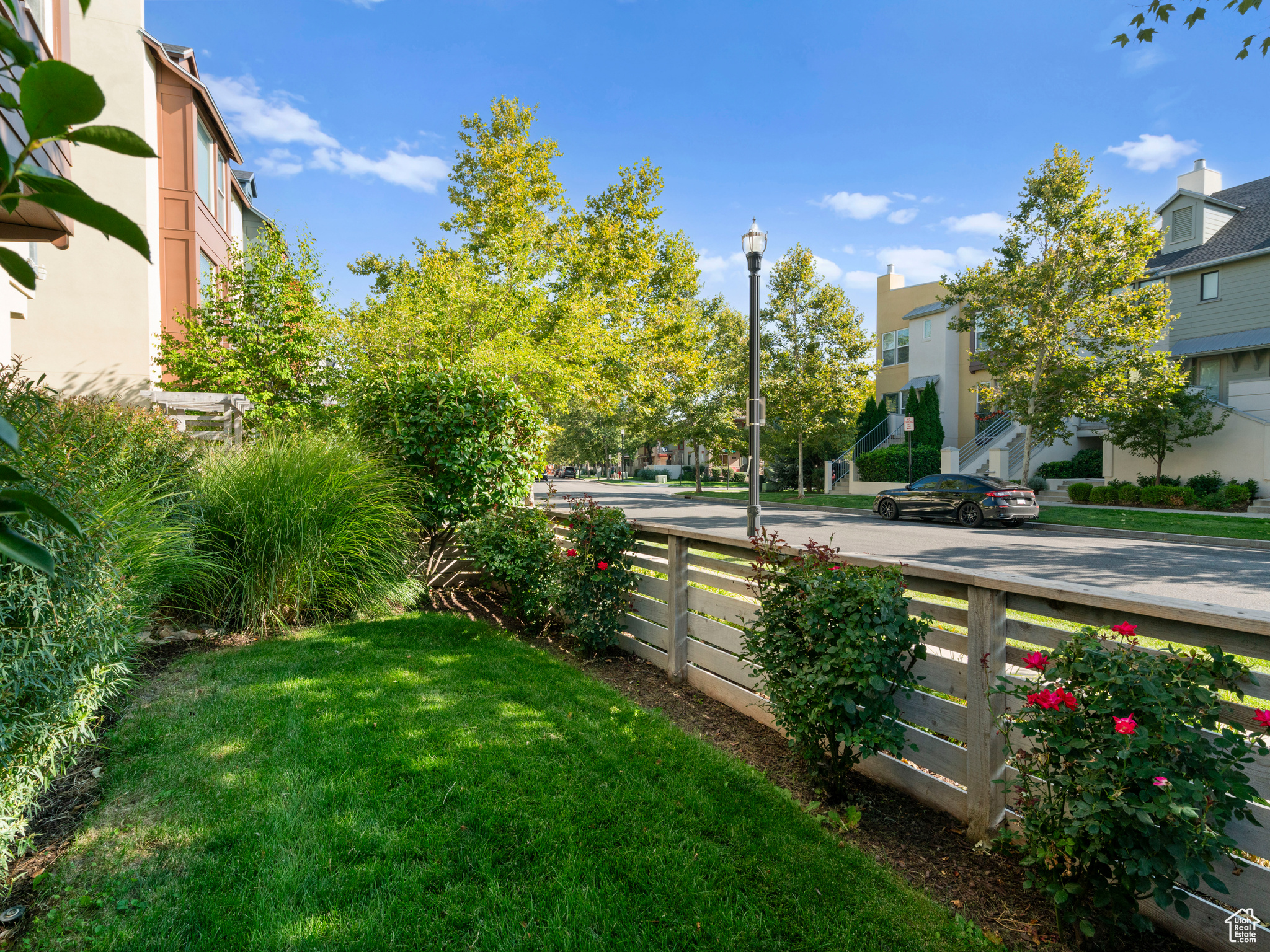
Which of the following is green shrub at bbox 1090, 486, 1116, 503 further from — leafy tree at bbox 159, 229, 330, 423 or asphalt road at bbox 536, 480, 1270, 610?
leafy tree at bbox 159, 229, 330, 423

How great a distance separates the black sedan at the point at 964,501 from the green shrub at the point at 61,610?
1687 cm

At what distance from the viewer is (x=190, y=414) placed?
11.1 metres

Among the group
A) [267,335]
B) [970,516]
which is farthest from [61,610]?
[970,516]

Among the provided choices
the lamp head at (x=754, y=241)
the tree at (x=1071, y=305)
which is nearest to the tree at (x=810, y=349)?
the tree at (x=1071, y=305)

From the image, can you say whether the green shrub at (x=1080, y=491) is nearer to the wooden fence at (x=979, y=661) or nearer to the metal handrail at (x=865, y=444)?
the metal handrail at (x=865, y=444)

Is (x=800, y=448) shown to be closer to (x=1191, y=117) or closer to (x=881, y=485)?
(x=881, y=485)

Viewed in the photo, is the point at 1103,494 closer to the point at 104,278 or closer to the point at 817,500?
the point at 817,500

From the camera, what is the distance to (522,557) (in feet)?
21.5

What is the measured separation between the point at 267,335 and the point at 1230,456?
Result: 2577cm

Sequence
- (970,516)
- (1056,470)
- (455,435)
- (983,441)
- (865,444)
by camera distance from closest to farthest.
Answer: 1. (455,435)
2. (970,516)
3. (1056,470)
4. (983,441)
5. (865,444)

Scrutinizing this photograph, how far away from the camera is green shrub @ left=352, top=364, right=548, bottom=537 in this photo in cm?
767

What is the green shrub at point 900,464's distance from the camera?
26.5m

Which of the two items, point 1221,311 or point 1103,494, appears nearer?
point 1103,494

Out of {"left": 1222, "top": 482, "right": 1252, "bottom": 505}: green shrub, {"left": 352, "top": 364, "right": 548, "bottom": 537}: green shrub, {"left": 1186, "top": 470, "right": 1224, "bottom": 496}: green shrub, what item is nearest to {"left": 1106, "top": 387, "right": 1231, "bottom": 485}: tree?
{"left": 1186, "top": 470, "right": 1224, "bottom": 496}: green shrub
